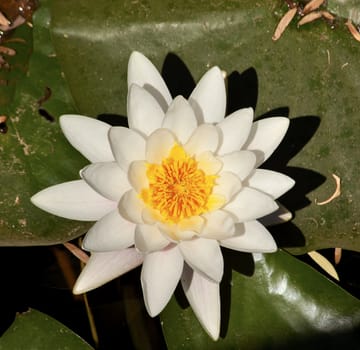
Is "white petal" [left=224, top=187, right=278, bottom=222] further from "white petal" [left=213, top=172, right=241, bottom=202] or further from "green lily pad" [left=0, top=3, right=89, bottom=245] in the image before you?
"green lily pad" [left=0, top=3, right=89, bottom=245]

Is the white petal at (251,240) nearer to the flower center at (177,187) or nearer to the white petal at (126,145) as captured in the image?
the flower center at (177,187)

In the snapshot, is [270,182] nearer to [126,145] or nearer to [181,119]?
[181,119]

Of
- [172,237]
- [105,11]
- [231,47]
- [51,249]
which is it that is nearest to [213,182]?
[172,237]

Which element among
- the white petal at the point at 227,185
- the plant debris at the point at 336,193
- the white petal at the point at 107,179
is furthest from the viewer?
the plant debris at the point at 336,193

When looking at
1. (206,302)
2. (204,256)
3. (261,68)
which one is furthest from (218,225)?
(261,68)

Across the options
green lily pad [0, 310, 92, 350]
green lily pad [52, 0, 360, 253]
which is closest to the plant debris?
green lily pad [52, 0, 360, 253]

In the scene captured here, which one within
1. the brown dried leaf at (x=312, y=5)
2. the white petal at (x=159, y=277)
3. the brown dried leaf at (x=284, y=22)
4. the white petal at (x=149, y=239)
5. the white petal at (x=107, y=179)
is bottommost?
the white petal at (x=159, y=277)

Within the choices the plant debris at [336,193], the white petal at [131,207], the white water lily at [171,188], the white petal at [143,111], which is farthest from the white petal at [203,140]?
the plant debris at [336,193]
